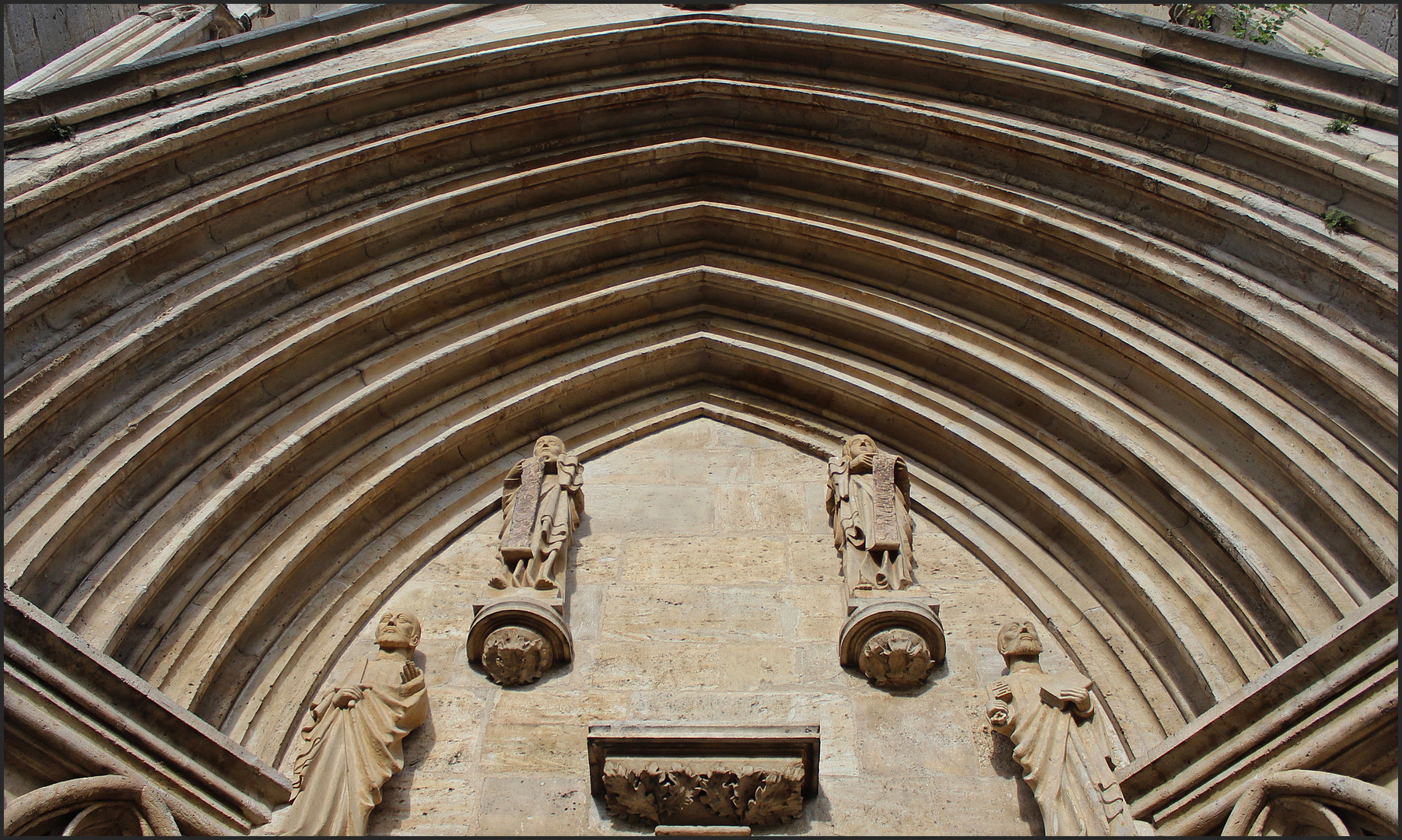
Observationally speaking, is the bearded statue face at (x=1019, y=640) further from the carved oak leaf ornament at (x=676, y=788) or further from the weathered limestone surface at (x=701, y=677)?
the carved oak leaf ornament at (x=676, y=788)

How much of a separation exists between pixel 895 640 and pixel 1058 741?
3.51 ft

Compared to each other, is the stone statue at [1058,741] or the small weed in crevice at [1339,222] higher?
the small weed in crevice at [1339,222]

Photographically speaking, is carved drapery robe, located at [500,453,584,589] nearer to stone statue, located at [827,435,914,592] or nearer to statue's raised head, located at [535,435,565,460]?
statue's raised head, located at [535,435,565,460]

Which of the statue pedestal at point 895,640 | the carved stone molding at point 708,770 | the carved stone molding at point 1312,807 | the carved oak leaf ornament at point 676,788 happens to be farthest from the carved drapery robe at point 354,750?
the carved stone molding at point 1312,807

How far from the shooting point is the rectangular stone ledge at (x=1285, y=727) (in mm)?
5188

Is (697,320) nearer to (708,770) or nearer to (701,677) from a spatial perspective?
(701,677)

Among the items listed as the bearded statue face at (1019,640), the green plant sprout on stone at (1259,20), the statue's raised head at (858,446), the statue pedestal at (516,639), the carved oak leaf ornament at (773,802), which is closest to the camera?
the carved oak leaf ornament at (773,802)

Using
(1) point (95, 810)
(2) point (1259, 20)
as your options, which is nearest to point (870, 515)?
(1) point (95, 810)

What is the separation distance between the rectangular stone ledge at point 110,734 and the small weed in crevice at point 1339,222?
6.52 meters

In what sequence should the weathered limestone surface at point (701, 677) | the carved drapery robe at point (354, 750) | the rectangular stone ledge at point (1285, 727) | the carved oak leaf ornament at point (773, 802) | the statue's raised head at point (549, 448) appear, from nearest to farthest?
the rectangular stone ledge at point (1285, 727) < the carved drapery robe at point (354, 750) < the carved oak leaf ornament at point (773, 802) < the weathered limestone surface at point (701, 677) < the statue's raised head at point (549, 448)

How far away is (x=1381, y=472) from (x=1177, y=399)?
1324 mm

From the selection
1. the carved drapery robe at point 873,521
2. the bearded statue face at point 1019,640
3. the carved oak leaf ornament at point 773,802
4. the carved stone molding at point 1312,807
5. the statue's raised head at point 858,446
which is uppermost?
the statue's raised head at point 858,446

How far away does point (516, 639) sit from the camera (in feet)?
21.7

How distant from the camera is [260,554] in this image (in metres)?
7.12
